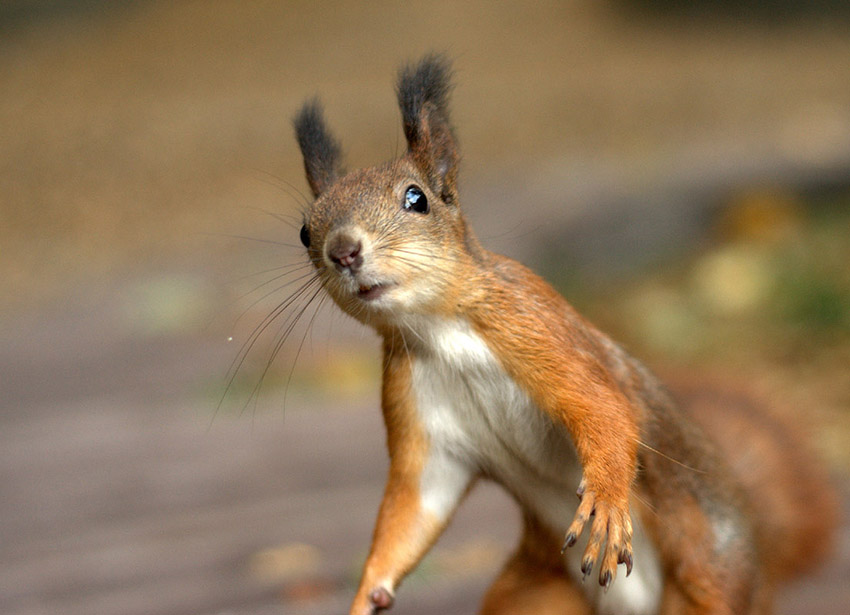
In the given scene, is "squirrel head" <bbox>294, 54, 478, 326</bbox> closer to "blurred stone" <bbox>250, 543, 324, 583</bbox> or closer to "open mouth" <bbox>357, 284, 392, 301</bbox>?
"open mouth" <bbox>357, 284, 392, 301</bbox>

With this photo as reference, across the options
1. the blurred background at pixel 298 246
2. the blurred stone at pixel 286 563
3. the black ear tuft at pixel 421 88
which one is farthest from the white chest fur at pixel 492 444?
the blurred stone at pixel 286 563

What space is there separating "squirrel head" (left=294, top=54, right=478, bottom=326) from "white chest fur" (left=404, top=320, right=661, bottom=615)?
10 centimetres

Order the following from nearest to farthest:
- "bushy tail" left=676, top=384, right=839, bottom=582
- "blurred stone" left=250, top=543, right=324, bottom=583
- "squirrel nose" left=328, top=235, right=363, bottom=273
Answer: "squirrel nose" left=328, top=235, right=363, bottom=273, "bushy tail" left=676, top=384, right=839, bottom=582, "blurred stone" left=250, top=543, right=324, bottom=583

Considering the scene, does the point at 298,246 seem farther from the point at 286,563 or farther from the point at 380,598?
the point at 286,563

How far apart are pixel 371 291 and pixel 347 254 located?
0.08 meters

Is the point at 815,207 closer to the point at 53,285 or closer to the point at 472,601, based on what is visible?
the point at 472,601

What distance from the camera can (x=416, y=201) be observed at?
1.96 metres

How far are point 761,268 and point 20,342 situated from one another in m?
3.75

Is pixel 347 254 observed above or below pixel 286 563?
above

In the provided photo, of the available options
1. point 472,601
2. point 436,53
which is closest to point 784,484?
point 472,601

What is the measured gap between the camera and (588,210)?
19.1ft

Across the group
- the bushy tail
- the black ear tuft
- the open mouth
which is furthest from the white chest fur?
the bushy tail

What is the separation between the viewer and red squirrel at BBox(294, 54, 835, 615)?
1.84m

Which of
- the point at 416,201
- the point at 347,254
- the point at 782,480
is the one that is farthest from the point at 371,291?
the point at 782,480
